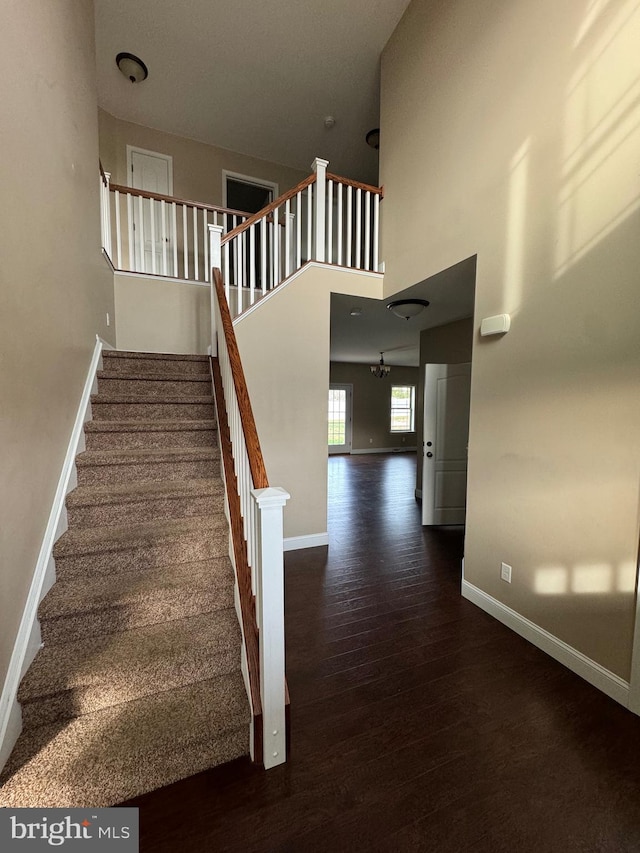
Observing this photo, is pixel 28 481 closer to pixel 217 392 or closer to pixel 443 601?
pixel 217 392

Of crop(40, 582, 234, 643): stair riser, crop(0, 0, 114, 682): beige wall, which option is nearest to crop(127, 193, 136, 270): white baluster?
crop(0, 0, 114, 682): beige wall

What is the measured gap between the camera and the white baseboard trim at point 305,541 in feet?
11.4

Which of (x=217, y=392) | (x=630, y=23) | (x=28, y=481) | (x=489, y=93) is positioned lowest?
(x=28, y=481)

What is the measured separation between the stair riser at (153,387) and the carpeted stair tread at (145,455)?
639 mm

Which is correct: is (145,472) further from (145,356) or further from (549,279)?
(549,279)

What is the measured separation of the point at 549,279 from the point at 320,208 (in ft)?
7.29

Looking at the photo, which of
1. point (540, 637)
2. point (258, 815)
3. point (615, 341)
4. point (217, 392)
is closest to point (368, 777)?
point (258, 815)

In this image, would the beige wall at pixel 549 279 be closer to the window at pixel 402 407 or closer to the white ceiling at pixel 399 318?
the white ceiling at pixel 399 318

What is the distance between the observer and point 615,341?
5.71 feet

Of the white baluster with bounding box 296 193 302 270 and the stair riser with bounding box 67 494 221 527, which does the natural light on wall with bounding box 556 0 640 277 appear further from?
the stair riser with bounding box 67 494 221 527

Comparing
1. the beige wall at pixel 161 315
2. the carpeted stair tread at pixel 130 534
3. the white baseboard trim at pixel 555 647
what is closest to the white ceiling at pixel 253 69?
the beige wall at pixel 161 315

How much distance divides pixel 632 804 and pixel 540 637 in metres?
0.84

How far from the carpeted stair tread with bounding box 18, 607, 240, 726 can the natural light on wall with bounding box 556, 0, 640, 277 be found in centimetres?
272

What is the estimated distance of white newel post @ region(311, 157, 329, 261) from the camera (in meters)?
3.32
